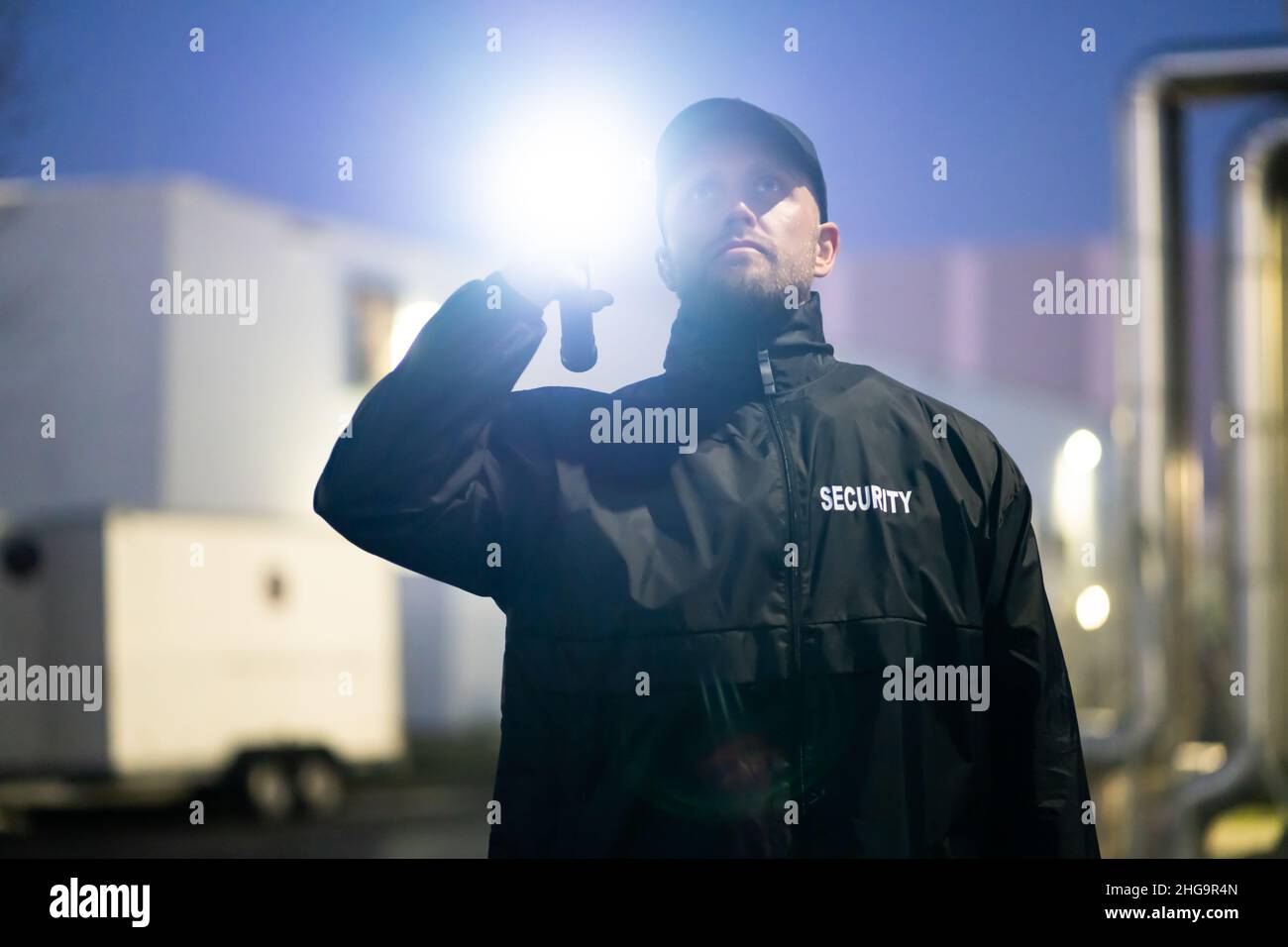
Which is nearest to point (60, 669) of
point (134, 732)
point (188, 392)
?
point (134, 732)

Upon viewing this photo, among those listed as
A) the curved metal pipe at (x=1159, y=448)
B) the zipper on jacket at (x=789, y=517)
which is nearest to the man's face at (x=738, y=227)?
the zipper on jacket at (x=789, y=517)

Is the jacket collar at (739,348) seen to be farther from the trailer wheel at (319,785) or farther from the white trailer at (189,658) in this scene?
the trailer wheel at (319,785)

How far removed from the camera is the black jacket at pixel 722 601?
7.45ft

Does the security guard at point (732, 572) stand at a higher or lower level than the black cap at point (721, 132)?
lower

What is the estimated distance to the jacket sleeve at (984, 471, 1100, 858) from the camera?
7.77 ft

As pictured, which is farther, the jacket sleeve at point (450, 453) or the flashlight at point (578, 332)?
the flashlight at point (578, 332)

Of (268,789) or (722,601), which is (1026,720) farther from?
(268,789)

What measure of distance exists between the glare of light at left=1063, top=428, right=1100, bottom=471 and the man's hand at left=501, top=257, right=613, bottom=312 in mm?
5064

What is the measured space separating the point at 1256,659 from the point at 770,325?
483 centimetres

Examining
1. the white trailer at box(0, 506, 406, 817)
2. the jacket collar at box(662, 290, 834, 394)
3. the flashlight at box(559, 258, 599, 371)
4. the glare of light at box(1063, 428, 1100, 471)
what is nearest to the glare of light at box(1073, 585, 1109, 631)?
the glare of light at box(1063, 428, 1100, 471)

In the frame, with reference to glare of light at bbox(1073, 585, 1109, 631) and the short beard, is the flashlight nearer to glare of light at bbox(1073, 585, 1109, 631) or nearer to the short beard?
the short beard

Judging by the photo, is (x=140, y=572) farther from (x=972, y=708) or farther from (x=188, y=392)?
(x=972, y=708)

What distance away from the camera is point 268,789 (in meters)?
12.8
